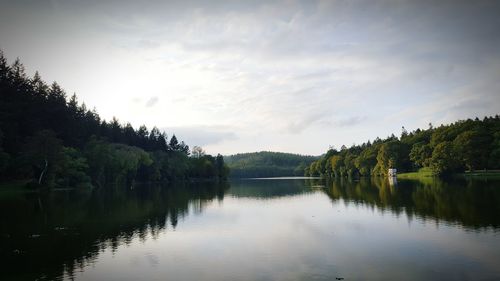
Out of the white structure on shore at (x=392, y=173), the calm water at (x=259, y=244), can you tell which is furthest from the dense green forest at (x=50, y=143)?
the white structure on shore at (x=392, y=173)

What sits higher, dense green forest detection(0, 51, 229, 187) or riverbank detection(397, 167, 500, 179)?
dense green forest detection(0, 51, 229, 187)

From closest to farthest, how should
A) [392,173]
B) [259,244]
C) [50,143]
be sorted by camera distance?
[259,244]
[50,143]
[392,173]

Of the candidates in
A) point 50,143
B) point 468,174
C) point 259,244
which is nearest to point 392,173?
point 468,174

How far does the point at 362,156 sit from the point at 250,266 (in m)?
180

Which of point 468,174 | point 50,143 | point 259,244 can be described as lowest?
point 259,244

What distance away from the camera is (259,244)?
31609 millimetres

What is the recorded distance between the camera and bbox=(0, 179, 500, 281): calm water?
74.8 feet

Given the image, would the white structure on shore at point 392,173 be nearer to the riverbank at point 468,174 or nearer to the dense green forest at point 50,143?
the riverbank at point 468,174

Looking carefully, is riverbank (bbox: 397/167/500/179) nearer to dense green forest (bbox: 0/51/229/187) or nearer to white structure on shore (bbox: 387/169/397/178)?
white structure on shore (bbox: 387/169/397/178)

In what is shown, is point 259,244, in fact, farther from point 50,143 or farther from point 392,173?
point 392,173

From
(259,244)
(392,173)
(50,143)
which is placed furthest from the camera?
(392,173)

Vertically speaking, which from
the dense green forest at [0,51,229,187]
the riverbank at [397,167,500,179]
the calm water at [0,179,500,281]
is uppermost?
the dense green forest at [0,51,229,187]

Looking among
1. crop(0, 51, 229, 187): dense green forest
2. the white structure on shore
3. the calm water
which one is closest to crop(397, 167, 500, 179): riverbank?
the white structure on shore

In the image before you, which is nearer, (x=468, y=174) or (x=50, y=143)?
(x=50, y=143)
